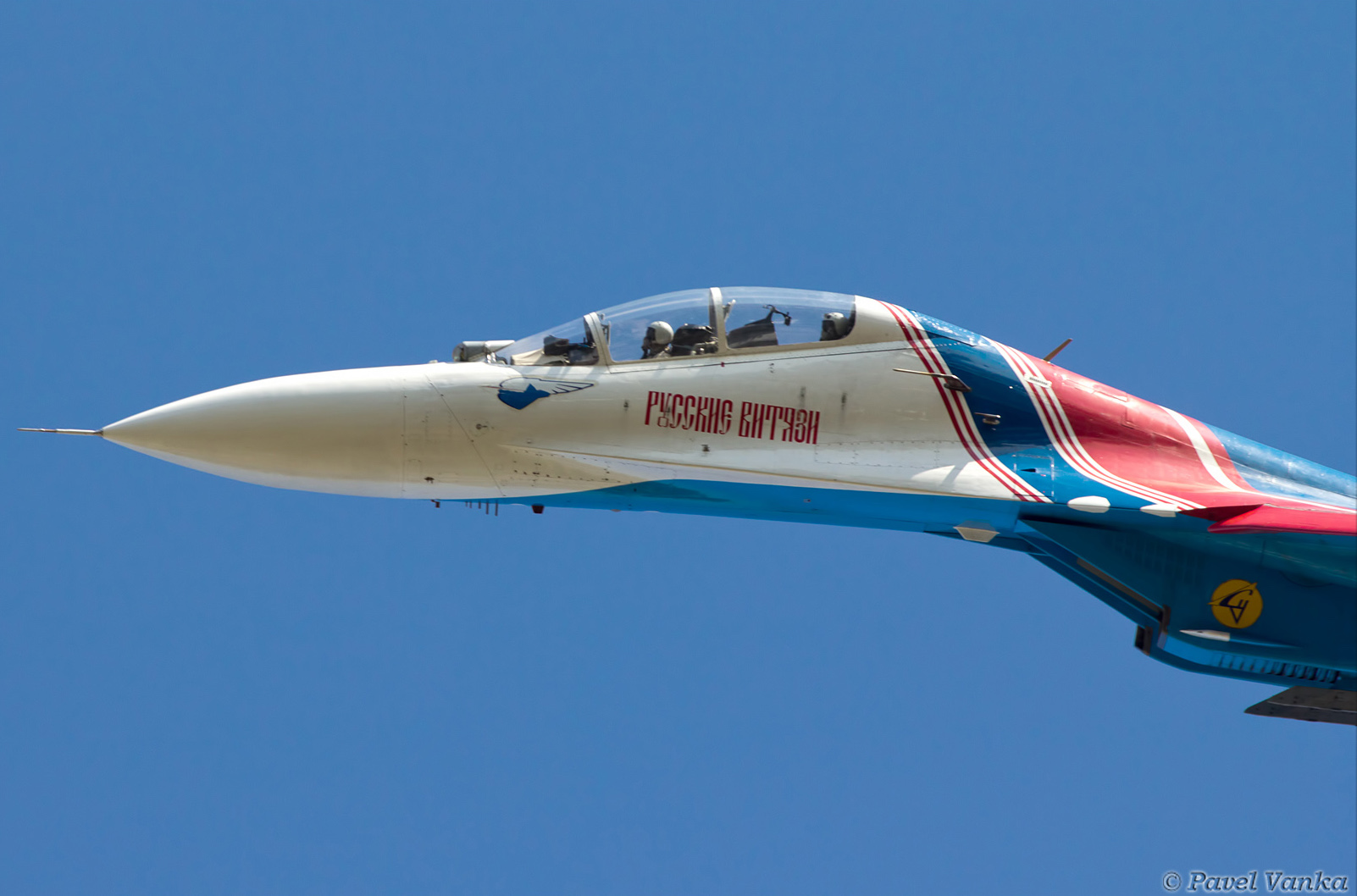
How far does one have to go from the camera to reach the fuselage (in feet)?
47.9

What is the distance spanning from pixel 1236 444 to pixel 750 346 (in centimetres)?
643

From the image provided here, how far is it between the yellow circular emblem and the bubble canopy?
526cm

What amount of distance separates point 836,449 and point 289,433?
5784mm

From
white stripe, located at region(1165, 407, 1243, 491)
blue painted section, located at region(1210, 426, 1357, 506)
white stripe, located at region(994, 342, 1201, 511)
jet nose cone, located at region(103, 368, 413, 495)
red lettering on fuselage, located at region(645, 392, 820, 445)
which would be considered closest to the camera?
jet nose cone, located at region(103, 368, 413, 495)

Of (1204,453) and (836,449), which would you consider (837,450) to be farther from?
(1204,453)

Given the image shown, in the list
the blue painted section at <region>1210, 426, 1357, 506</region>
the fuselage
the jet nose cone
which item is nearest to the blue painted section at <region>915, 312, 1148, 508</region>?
the fuselage

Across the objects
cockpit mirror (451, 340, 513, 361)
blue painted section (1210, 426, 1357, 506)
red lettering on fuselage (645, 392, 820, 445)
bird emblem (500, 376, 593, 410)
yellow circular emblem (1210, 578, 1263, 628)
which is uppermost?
cockpit mirror (451, 340, 513, 361)

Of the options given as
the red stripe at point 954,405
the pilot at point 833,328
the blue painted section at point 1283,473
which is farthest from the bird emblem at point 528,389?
the blue painted section at point 1283,473

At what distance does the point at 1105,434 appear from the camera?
16562mm

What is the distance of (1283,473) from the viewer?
17.5 metres

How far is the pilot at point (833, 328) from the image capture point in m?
15.9

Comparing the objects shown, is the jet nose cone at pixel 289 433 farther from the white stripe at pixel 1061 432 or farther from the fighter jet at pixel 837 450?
the white stripe at pixel 1061 432

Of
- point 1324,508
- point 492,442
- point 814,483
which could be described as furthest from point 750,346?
point 1324,508

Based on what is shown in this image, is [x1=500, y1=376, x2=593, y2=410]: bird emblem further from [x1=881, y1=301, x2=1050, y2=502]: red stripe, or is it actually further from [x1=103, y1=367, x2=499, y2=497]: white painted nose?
[x1=881, y1=301, x2=1050, y2=502]: red stripe
